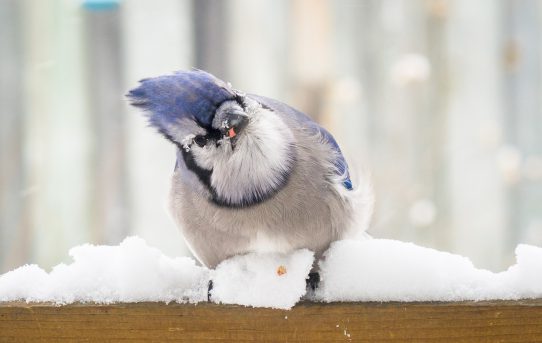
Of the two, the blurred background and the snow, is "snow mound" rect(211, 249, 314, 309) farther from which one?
the blurred background

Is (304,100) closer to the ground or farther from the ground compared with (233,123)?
closer to the ground

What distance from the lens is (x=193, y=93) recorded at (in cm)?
103

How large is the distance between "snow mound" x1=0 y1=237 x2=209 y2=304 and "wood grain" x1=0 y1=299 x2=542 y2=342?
0.02 meters

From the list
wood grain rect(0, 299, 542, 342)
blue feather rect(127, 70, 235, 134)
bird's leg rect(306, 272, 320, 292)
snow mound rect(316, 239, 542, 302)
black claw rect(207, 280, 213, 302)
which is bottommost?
wood grain rect(0, 299, 542, 342)

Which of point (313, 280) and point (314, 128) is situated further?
point (314, 128)

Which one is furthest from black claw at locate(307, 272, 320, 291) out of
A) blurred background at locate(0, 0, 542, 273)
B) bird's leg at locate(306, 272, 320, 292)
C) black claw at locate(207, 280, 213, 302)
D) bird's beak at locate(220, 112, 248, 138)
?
blurred background at locate(0, 0, 542, 273)

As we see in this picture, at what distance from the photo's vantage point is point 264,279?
980mm

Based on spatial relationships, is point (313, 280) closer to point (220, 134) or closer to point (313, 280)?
point (313, 280)

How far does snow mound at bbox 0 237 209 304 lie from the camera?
0.97 m

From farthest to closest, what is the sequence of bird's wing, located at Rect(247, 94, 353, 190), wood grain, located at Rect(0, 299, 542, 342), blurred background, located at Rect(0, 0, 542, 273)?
blurred background, located at Rect(0, 0, 542, 273)
bird's wing, located at Rect(247, 94, 353, 190)
wood grain, located at Rect(0, 299, 542, 342)

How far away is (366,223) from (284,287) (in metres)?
0.33

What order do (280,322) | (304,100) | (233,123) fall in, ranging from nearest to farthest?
(280,322)
(233,123)
(304,100)

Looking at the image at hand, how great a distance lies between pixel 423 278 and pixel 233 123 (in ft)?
1.13

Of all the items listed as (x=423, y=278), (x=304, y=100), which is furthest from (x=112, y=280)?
(x=304, y=100)
